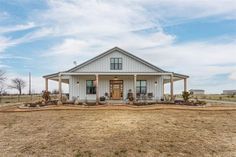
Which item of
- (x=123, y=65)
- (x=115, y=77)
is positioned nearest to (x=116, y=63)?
(x=123, y=65)

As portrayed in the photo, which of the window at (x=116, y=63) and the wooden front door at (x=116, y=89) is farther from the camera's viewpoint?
the wooden front door at (x=116, y=89)

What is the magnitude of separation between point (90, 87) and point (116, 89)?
8.12 ft

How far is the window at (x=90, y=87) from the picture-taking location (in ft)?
99.1

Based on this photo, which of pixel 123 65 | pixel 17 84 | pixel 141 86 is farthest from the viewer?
pixel 17 84

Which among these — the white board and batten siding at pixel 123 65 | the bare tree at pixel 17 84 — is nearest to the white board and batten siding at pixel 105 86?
the white board and batten siding at pixel 123 65

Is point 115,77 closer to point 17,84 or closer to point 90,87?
point 90,87

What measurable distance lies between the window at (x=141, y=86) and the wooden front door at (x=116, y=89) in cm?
163

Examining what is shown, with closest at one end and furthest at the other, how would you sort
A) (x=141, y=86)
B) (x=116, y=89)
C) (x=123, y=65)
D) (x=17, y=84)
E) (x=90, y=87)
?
(x=123, y=65) < (x=90, y=87) < (x=116, y=89) < (x=141, y=86) < (x=17, y=84)

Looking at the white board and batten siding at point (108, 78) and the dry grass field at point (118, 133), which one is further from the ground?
the white board and batten siding at point (108, 78)

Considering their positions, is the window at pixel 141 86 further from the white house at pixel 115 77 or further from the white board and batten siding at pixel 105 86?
the white board and batten siding at pixel 105 86

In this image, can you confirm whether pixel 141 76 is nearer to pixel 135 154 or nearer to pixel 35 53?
pixel 35 53

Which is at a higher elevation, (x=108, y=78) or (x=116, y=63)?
(x=116, y=63)

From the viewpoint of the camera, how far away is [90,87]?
30281 mm

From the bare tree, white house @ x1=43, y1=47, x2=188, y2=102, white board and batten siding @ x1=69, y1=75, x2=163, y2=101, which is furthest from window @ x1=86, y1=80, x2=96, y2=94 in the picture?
the bare tree
